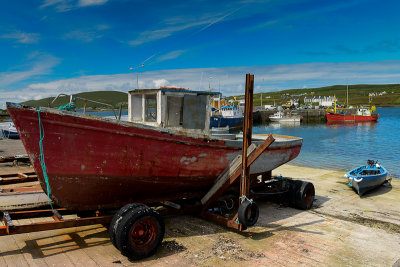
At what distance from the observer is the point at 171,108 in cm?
724

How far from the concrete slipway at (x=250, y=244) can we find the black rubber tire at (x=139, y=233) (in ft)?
0.57

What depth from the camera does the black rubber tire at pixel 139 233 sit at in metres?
4.78

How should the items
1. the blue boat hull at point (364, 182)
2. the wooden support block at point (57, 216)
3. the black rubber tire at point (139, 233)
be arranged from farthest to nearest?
the blue boat hull at point (364, 182)
the wooden support block at point (57, 216)
the black rubber tire at point (139, 233)

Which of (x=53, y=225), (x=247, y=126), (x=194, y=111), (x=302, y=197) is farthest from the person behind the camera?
(x=302, y=197)

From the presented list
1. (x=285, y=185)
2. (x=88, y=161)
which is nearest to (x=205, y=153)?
(x=88, y=161)

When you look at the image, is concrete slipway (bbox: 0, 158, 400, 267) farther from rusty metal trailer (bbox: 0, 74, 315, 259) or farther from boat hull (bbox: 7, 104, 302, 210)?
boat hull (bbox: 7, 104, 302, 210)

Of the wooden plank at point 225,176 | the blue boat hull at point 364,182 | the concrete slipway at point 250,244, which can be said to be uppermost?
the wooden plank at point 225,176

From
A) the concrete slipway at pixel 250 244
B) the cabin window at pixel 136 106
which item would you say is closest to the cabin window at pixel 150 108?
the cabin window at pixel 136 106

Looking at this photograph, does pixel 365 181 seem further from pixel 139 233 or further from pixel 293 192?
pixel 139 233

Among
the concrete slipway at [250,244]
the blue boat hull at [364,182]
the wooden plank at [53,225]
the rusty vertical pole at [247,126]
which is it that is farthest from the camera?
the blue boat hull at [364,182]

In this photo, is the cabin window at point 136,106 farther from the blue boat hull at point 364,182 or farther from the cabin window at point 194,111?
the blue boat hull at point 364,182

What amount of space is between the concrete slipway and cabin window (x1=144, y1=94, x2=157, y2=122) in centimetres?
242

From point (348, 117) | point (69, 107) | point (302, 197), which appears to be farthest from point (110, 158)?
point (348, 117)

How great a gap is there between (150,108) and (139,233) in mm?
3250
